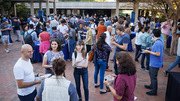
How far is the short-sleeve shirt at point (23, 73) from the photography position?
240cm

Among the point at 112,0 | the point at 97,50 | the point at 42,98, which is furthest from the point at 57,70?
the point at 112,0

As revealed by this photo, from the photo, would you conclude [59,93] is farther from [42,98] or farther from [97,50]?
[97,50]

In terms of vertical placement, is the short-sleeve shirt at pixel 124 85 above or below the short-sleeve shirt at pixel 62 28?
below

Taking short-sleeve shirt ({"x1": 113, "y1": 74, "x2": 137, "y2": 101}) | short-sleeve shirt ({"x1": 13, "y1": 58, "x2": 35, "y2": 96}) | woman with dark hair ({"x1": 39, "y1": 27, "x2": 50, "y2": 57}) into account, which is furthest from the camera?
woman with dark hair ({"x1": 39, "y1": 27, "x2": 50, "y2": 57})

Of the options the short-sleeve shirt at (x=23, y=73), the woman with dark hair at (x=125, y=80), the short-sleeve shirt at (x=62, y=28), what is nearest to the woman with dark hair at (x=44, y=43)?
the short-sleeve shirt at (x=62, y=28)

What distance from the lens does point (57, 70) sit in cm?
204

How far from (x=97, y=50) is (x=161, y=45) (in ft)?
5.78

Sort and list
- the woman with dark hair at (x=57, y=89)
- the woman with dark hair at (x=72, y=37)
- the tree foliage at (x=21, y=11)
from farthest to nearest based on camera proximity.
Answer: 1. the tree foliage at (x=21, y=11)
2. the woman with dark hair at (x=72, y=37)
3. the woman with dark hair at (x=57, y=89)

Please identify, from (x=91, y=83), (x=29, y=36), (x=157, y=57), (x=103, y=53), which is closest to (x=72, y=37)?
(x=29, y=36)

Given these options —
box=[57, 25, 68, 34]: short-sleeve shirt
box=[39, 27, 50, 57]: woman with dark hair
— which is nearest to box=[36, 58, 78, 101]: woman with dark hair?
box=[39, 27, 50, 57]: woman with dark hair

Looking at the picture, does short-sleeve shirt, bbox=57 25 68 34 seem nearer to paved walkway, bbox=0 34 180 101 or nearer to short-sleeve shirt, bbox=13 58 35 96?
paved walkway, bbox=0 34 180 101

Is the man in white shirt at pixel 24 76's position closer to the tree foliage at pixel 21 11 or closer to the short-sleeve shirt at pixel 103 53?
the short-sleeve shirt at pixel 103 53

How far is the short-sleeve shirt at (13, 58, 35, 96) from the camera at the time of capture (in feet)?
7.88

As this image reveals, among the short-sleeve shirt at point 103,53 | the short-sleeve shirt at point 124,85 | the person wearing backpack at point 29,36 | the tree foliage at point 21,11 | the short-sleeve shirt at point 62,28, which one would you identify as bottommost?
the short-sleeve shirt at point 124,85
